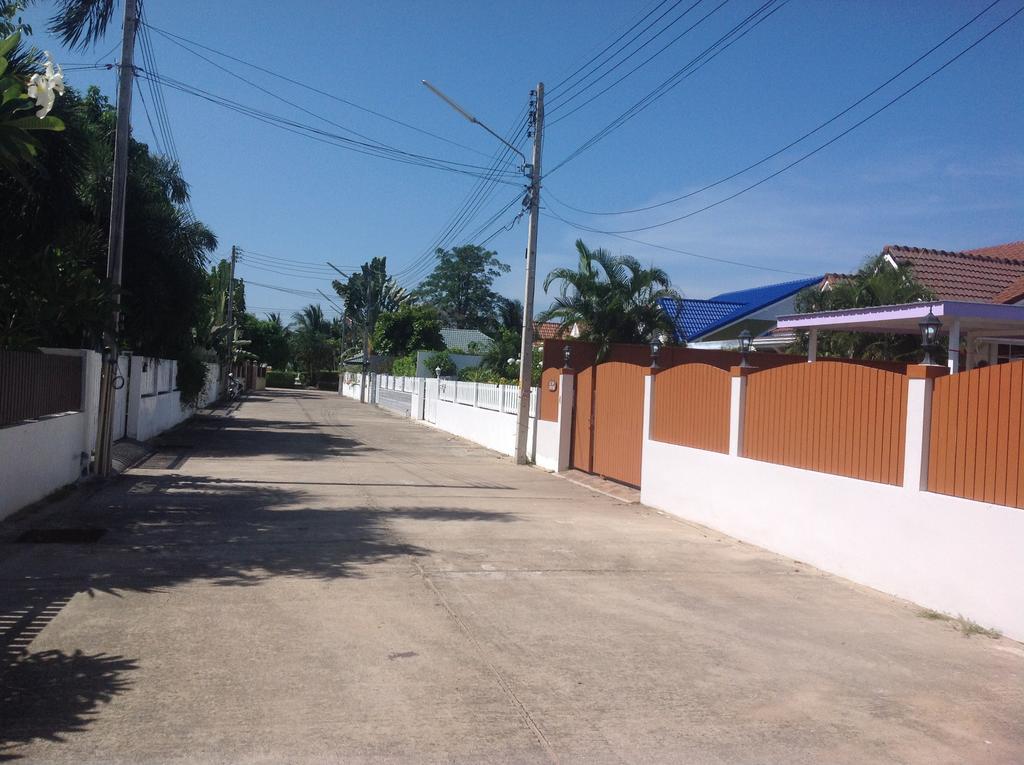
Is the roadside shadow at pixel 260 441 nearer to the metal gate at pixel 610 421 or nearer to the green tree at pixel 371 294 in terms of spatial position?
the metal gate at pixel 610 421

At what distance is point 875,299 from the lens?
17.3 m

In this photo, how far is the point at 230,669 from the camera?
5.60 meters

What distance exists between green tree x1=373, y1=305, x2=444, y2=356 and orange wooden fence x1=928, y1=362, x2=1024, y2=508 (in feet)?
158

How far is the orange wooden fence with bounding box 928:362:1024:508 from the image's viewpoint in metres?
7.02

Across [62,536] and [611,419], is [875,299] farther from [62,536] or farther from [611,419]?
[62,536]

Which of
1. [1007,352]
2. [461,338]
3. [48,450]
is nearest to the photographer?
[48,450]

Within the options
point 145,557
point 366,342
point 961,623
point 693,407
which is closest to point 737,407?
point 693,407

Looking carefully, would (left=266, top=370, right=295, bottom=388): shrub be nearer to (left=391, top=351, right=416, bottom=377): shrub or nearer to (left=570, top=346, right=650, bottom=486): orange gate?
(left=391, top=351, right=416, bottom=377): shrub

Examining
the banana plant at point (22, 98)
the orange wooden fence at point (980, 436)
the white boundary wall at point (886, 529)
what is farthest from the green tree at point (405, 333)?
the banana plant at point (22, 98)

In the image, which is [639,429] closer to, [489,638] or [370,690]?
[489,638]

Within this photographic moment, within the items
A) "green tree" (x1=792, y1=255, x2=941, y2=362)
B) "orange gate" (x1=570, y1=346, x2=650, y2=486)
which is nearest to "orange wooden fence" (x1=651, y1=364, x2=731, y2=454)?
"orange gate" (x1=570, y1=346, x2=650, y2=486)

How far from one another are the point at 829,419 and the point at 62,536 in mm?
8051

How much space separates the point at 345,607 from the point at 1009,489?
204 inches

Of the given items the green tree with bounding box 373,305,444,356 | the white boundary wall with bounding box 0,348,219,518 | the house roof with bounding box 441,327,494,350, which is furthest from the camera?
A: the house roof with bounding box 441,327,494,350
